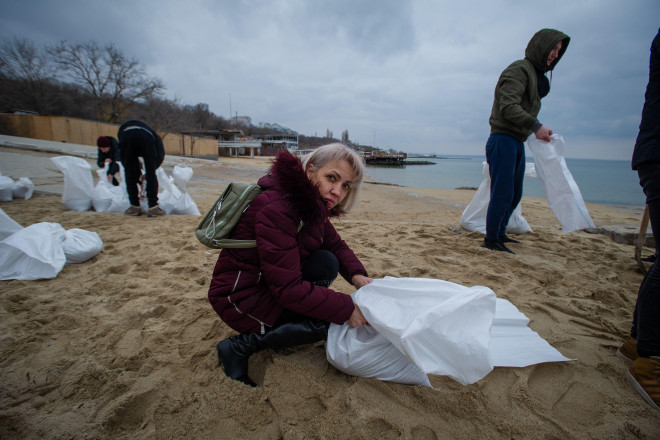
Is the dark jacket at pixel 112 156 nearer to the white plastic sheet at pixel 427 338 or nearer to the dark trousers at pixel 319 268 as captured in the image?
the dark trousers at pixel 319 268

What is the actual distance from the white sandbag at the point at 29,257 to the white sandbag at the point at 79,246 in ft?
0.31

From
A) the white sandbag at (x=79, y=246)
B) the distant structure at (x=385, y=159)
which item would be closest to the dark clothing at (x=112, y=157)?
the white sandbag at (x=79, y=246)

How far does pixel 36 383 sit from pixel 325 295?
1.17 metres

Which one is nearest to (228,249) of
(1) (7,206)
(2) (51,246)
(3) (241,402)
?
(3) (241,402)

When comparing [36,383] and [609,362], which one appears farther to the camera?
[609,362]

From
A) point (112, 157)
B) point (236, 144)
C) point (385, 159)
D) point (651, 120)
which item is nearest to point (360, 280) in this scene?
point (651, 120)

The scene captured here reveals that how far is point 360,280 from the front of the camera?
56.7 inches

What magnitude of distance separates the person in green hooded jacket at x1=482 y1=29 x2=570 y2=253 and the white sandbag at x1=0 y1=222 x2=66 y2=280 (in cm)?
362

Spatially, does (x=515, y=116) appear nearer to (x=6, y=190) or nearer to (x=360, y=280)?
(x=360, y=280)

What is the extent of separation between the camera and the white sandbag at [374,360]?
115 cm

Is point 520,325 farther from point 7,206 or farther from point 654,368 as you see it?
point 7,206

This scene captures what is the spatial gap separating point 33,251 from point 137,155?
207cm

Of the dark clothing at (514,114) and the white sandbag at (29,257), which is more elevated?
the dark clothing at (514,114)

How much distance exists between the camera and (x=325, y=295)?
3.76 ft
